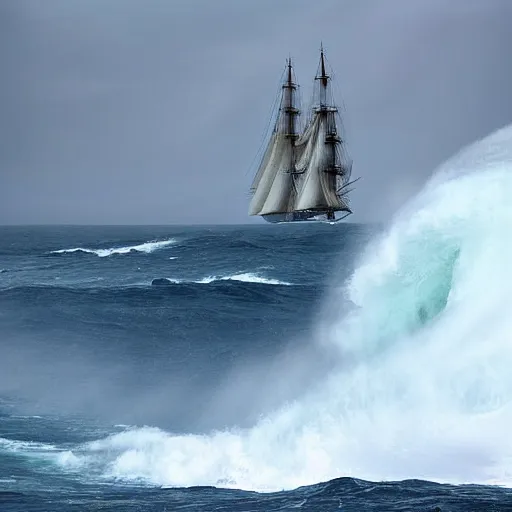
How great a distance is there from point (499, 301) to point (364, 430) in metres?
8.88

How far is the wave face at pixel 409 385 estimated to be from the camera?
20984mm

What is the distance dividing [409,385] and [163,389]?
423 inches

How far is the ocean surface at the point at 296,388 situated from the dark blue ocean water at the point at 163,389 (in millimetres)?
94

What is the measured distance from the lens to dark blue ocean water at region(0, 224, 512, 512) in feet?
61.7

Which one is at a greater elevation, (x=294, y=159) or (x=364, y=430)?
(x=294, y=159)

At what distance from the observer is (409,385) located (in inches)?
1003

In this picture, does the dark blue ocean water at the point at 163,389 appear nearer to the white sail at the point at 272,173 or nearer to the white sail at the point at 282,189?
the white sail at the point at 282,189

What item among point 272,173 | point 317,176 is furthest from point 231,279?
point 272,173

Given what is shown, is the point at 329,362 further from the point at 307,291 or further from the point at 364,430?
the point at 307,291

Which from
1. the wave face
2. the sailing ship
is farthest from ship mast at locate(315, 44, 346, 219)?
the wave face

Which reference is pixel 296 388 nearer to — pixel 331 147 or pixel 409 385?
pixel 409 385

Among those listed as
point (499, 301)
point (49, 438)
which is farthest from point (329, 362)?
point (49, 438)

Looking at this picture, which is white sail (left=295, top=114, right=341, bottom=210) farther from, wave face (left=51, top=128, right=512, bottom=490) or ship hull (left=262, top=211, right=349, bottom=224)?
wave face (left=51, top=128, right=512, bottom=490)

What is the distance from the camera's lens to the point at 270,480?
2045 cm
